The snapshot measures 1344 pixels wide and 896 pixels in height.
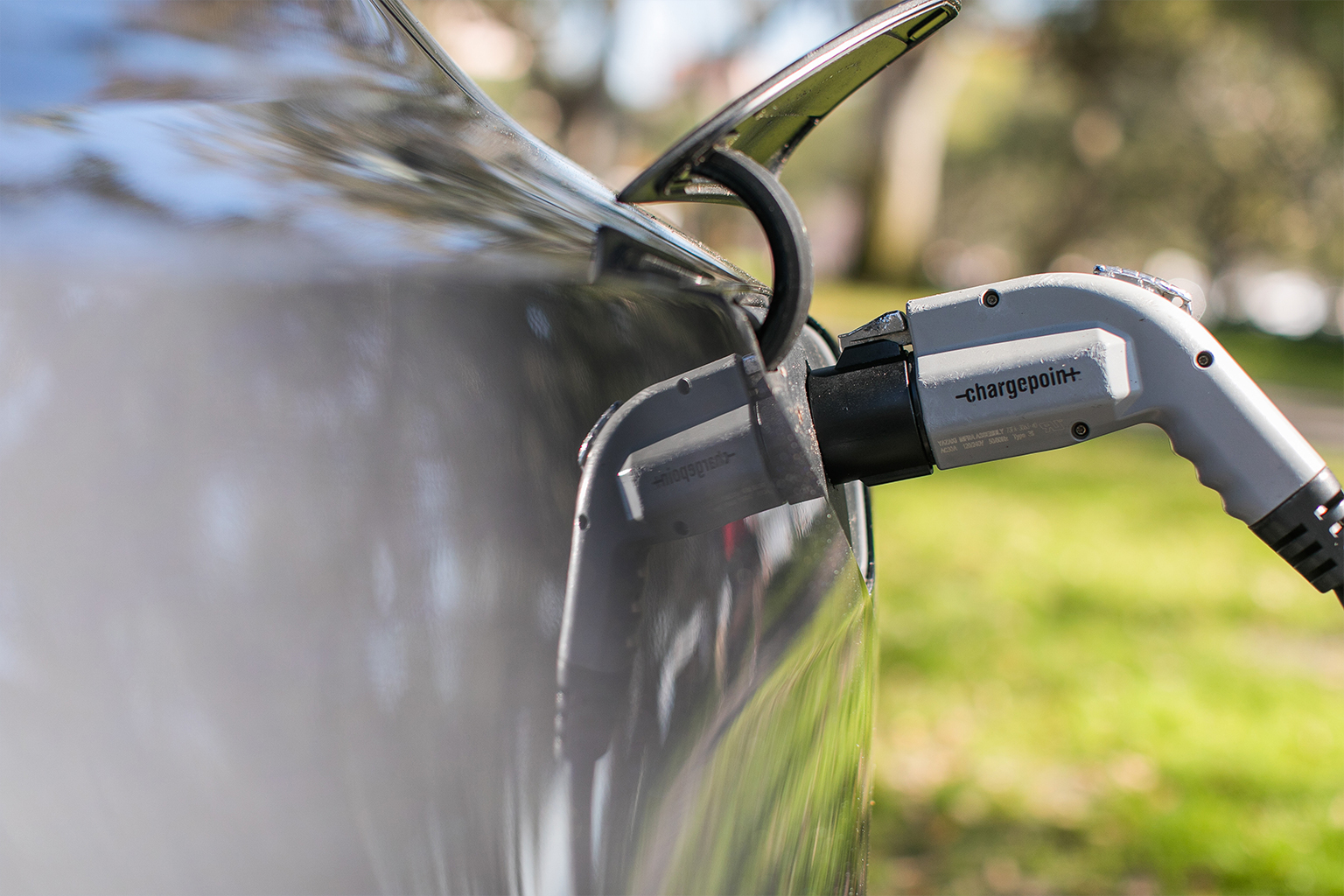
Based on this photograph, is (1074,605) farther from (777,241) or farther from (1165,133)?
(1165,133)

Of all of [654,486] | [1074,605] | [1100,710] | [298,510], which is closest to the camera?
[298,510]

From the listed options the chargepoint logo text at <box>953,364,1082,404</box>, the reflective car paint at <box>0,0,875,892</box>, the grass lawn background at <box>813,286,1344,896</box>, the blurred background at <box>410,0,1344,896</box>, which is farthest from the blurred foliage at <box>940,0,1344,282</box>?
the reflective car paint at <box>0,0,875,892</box>

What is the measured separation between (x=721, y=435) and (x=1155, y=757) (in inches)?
105

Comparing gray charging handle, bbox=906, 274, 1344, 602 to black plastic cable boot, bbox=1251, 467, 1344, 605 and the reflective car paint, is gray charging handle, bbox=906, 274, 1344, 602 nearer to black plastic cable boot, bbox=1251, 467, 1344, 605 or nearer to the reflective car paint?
black plastic cable boot, bbox=1251, 467, 1344, 605

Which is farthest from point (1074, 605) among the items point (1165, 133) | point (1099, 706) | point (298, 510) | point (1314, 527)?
point (1165, 133)

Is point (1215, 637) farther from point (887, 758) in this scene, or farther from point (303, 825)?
point (303, 825)

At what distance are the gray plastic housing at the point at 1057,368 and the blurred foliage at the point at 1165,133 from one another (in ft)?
46.6

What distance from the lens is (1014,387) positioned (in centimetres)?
70

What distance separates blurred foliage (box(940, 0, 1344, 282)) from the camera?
1351cm

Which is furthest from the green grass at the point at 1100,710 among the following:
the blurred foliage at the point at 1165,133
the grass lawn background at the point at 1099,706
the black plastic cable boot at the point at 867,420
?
the blurred foliage at the point at 1165,133

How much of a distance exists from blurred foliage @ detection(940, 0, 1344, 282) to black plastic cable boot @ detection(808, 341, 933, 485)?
14.3 meters

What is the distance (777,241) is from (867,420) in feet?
0.45

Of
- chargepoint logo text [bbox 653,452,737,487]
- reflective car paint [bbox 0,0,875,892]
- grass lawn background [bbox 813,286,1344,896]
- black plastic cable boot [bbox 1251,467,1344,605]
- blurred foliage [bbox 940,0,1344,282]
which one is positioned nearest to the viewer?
reflective car paint [bbox 0,0,875,892]

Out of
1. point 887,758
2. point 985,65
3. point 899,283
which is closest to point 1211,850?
point 887,758
